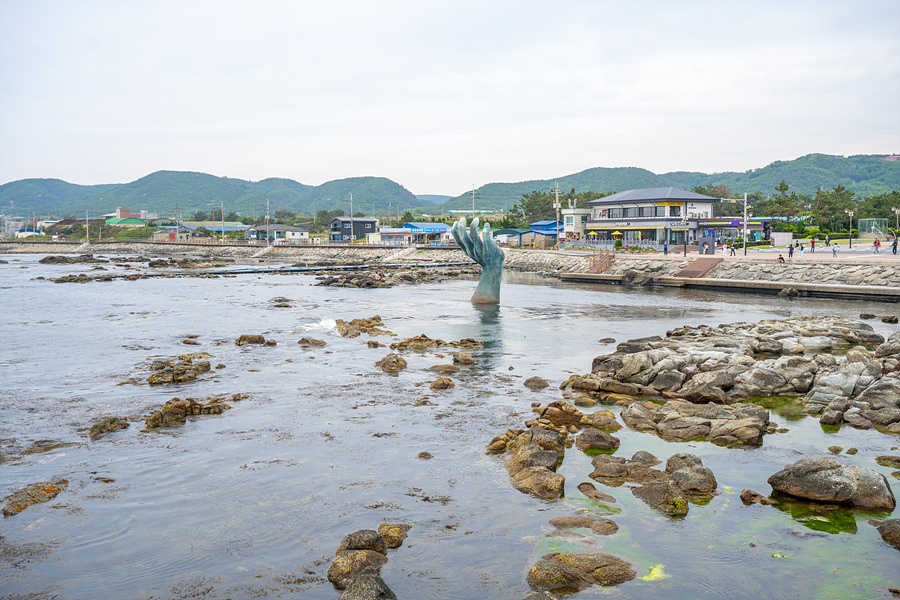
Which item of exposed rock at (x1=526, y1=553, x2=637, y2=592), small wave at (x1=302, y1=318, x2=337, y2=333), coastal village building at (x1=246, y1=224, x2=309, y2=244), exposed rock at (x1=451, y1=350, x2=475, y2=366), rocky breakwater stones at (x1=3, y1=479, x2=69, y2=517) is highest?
coastal village building at (x1=246, y1=224, x2=309, y2=244)

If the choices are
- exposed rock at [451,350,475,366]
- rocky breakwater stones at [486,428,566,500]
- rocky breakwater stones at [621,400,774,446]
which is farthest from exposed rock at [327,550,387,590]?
exposed rock at [451,350,475,366]

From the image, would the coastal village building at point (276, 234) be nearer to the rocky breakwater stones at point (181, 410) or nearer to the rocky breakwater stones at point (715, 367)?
the rocky breakwater stones at point (715, 367)

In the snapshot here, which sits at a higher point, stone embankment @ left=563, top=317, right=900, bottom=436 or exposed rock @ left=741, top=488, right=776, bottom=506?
stone embankment @ left=563, top=317, right=900, bottom=436

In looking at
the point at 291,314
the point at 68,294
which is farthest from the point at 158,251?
the point at 291,314

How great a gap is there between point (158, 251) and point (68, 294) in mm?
81029

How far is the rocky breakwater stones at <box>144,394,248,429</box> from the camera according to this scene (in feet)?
54.5

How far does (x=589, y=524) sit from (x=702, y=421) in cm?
630

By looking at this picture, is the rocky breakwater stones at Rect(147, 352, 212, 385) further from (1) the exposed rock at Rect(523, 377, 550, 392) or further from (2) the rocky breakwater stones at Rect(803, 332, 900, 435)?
(2) the rocky breakwater stones at Rect(803, 332, 900, 435)

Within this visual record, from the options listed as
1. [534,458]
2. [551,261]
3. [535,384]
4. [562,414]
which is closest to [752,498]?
[534,458]

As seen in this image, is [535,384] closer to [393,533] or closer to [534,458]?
[534,458]

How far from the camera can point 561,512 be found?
38.0 feet

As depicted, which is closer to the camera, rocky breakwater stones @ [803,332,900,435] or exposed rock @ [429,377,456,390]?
rocky breakwater stones @ [803,332,900,435]

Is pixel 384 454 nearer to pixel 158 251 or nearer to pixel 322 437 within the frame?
pixel 322 437

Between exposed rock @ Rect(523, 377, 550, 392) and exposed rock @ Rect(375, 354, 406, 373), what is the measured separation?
190 inches
